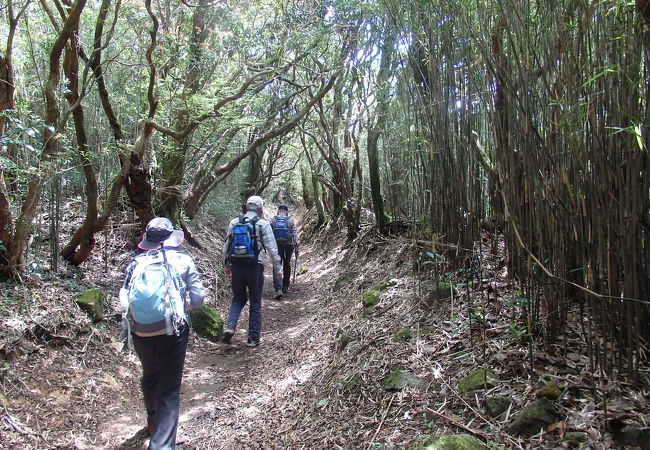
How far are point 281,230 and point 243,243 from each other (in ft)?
10.9

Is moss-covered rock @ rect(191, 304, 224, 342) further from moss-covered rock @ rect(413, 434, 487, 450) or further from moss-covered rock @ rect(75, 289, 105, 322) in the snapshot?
moss-covered rock @ rect(413, 434, 487, 450)

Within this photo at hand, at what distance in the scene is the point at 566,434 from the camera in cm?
209

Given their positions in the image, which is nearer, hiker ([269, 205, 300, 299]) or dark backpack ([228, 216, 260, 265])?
dark backpack ([228, 216, 260, 265])

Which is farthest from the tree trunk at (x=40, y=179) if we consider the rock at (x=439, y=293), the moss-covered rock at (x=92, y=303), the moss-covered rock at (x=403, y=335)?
the rock at (x=439, y=293)

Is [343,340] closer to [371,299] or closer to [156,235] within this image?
[371,299]

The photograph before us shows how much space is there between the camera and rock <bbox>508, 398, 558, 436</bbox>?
2188 millimetres

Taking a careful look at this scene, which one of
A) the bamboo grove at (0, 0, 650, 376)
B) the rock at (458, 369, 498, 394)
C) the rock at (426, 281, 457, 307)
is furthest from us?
the rock at (426, 281, 457, 307)

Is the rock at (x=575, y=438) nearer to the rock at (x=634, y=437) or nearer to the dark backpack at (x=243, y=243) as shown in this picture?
the rock at (x=634, y=437)

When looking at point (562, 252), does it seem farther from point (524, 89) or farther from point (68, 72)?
point (68, 72)

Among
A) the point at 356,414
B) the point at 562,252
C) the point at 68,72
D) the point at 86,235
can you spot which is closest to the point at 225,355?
the point at 86,235

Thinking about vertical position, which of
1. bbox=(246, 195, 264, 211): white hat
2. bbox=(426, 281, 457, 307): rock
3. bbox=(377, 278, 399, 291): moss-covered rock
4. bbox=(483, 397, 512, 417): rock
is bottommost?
bbox=(483, 397, 512, 417): rock

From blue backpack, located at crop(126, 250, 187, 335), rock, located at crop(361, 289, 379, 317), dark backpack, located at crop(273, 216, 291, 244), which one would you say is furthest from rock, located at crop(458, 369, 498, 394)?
dark backpack, located at crop(273, 216, 291, 244)

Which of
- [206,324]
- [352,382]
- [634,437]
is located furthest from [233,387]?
[634,437]

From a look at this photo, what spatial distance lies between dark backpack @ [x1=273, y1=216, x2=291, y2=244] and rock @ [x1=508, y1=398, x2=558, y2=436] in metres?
6.78
